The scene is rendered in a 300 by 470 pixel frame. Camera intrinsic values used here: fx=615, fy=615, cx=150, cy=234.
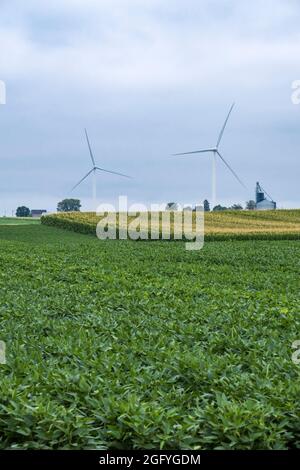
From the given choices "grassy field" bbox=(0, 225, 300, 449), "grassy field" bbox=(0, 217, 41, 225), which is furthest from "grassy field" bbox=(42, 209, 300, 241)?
"grassy field" bbox=(0, 225, 300, 449)

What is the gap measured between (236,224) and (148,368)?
34.2m

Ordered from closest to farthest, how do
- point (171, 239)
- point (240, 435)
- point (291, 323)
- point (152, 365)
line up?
point (240, 435), point (152, 365), point (291, 323), point (171, 239)

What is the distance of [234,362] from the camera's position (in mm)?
4516

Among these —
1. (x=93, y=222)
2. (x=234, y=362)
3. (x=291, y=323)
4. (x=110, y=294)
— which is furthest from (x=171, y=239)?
(x=234, y=362)

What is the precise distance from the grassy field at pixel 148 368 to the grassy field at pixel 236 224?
825 inches

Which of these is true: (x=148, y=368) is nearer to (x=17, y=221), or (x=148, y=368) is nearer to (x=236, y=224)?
(x=236, y=224)

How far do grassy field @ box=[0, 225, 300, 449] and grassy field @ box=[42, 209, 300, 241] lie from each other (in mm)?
20944

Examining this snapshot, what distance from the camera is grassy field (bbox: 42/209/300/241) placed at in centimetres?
2994

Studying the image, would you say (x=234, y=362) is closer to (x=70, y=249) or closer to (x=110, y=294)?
(x=110, y=294)

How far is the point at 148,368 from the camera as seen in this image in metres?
4.23

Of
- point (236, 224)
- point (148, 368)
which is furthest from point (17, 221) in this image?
point (148, 368)

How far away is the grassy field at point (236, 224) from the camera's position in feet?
98.2

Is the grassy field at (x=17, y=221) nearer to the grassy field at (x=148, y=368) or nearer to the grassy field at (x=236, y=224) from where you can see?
the grassy field at (x=236, y=224)

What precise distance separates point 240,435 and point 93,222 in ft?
111
